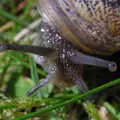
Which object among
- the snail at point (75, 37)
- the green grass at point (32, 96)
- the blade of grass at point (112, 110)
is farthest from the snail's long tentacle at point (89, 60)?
the blade of grass at point (112, 110)

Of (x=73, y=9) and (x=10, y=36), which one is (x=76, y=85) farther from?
(x=10, y=36)

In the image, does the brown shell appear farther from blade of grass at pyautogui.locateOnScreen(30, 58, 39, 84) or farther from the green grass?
blade of grass at pyautogui.locateOnScreen(30, 58, 39, 84)

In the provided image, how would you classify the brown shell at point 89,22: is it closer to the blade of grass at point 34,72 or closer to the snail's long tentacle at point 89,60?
the snail's long tentacle at point 89,60

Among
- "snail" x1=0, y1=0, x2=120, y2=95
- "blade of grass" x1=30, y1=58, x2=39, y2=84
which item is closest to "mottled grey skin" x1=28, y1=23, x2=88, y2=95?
"snail" x1=0, y1=0, x2=120, y2=95

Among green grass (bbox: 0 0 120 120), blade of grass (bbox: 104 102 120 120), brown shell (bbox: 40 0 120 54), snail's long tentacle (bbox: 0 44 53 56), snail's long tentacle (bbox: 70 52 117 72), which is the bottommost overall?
blade of grass (bbox: 104 102 120 120)

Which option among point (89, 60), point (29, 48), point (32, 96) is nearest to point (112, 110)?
point (89, 60)

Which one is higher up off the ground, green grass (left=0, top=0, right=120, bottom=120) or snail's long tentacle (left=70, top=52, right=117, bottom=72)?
snail's long tentacle (left=70, top=52, right=117, bottom=72)

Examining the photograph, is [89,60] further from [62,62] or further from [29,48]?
[29,48]
